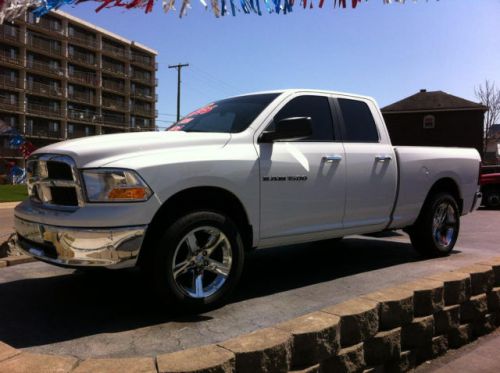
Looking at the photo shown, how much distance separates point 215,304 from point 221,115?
1.88m

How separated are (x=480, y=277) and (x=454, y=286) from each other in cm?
53

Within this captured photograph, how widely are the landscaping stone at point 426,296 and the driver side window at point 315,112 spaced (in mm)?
1654

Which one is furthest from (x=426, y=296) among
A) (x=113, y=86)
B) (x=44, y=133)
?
(x=113, y=86)

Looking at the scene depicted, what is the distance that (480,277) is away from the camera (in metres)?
4.69

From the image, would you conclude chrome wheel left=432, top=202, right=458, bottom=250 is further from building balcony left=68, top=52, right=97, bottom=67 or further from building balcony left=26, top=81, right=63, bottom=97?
building balcony left=68, top=52, right=97, bottom=67

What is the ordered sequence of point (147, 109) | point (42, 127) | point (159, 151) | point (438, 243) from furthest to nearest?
1. point (147, 109)
2. point (42, 127)
3. point (438, 243)
4. point (159, 151)

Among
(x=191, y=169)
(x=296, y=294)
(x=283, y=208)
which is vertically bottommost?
(x=296, y=294)

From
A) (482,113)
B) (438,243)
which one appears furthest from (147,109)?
(438,243)

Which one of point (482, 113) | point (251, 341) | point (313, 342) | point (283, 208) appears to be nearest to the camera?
point (251, 341)

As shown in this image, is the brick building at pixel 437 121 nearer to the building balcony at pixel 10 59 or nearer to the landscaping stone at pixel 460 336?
the landscaping stone at pixel 460 336

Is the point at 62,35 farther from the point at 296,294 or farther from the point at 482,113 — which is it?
the point at 296,294

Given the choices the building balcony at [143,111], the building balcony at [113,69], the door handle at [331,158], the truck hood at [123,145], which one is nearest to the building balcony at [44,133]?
the building balcony at [113,69]

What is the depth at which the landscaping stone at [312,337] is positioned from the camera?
2.96 meters

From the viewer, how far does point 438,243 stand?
6156 millimetres
